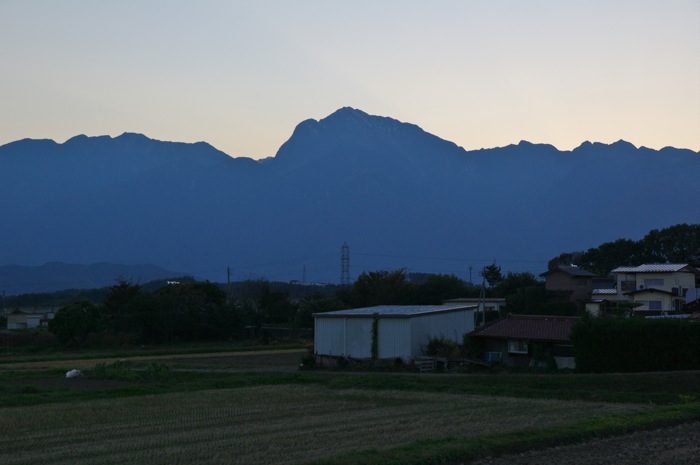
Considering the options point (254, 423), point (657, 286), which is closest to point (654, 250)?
point (657, 286)

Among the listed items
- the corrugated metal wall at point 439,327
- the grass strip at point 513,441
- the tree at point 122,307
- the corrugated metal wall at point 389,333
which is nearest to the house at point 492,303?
the corrugated metal wall at point 439,327

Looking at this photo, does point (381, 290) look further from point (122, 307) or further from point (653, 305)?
point (653, 305)

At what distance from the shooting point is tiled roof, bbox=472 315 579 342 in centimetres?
3516

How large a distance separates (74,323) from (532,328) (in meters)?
36.9

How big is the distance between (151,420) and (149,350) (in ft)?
125

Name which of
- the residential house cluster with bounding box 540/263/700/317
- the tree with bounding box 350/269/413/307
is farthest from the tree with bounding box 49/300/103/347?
the residential house cluster with bounding box 540/263/700/317

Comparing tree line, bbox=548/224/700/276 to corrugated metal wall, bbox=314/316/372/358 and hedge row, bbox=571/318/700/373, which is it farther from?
hedge row, bbox=571/318/700/373

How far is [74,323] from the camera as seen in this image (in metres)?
60.1

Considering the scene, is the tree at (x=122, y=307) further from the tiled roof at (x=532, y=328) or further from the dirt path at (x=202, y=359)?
the tiled roof at (x=532, y=328)

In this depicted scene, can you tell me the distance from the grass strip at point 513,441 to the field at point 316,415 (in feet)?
0.10

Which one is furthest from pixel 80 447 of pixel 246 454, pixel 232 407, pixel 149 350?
pixel 149 350

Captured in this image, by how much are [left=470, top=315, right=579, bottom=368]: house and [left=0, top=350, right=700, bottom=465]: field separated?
17.8ft

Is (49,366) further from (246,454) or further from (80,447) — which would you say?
(246,454)

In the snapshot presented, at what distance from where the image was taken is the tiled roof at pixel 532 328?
115 feet
